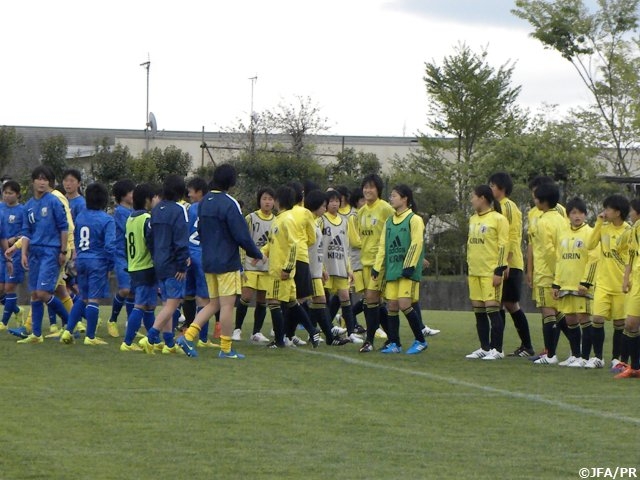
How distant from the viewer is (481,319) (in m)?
13.7

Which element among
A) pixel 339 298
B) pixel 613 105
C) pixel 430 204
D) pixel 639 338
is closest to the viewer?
pixel 639 338

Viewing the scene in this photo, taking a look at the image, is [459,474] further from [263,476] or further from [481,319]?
[481,319]

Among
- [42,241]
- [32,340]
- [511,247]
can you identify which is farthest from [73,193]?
[511,247]

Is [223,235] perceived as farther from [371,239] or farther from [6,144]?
[6,144]

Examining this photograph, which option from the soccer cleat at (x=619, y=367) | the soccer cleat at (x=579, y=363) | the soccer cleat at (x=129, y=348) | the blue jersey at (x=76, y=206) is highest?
the blue jersey at (x=76, y=206)

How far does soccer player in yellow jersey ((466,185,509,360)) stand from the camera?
44.3ft

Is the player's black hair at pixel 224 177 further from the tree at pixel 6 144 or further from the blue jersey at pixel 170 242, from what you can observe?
the tree at pixel 6 144

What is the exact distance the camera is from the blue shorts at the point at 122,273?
14508 mm

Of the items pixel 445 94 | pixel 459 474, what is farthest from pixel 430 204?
pixel 459 474

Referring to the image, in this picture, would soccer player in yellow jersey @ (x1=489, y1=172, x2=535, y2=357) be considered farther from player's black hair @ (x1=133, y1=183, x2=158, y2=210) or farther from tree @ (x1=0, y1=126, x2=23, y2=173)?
tree @ (x1=0, y1=126, x2=23, y2=173)

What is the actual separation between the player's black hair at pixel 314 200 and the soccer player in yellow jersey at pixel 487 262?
217cm

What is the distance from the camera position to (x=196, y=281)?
15305 mm

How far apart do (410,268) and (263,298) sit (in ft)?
8.41

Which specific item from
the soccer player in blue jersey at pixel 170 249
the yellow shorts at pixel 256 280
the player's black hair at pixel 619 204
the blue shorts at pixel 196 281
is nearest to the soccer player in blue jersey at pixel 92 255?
the blue shorts at pixel 196 281
